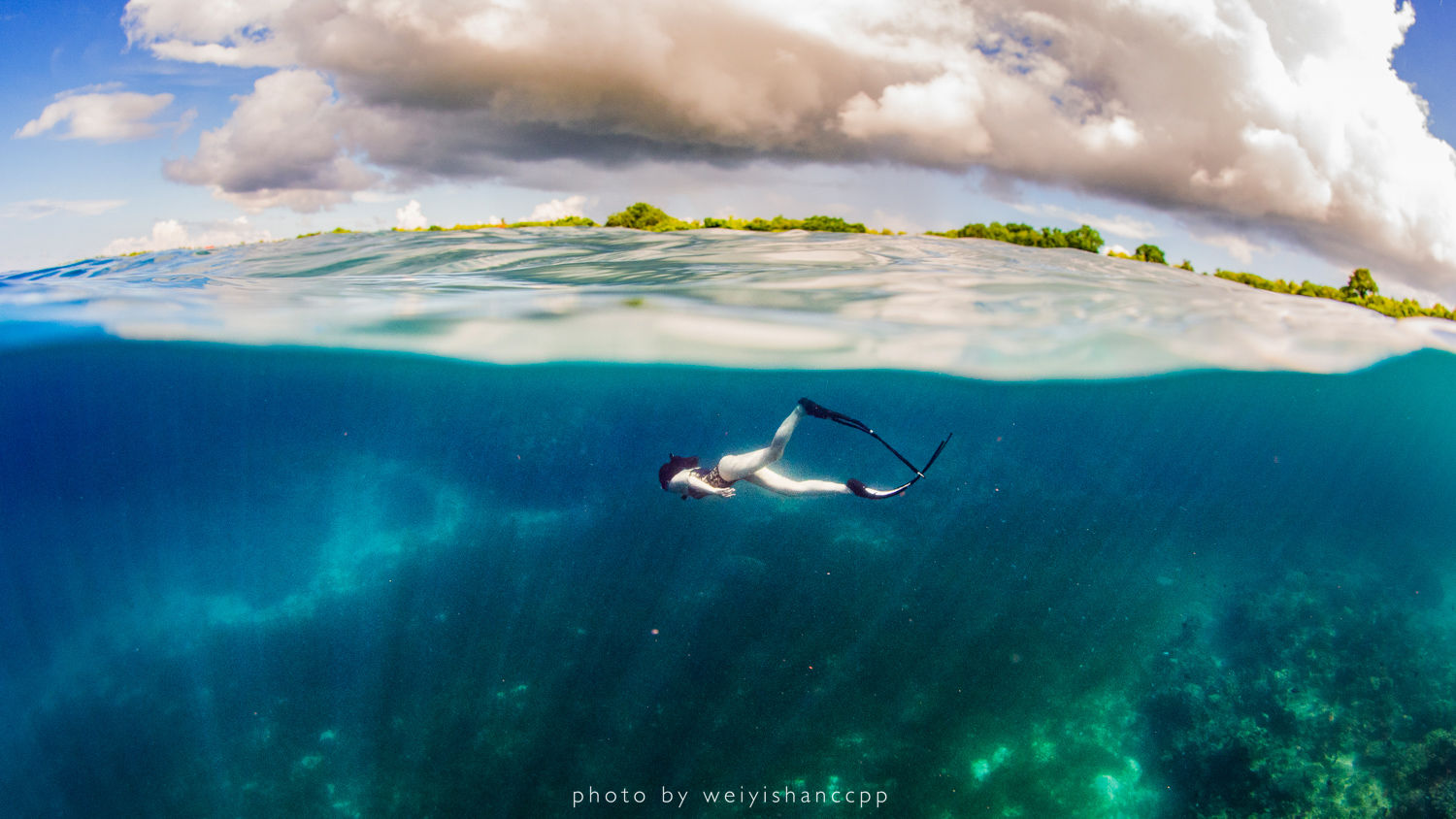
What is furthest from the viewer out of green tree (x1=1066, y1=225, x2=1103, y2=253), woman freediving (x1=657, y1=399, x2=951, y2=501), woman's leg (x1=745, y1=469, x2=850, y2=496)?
green tree (x1=1066, y1=225, x2=1103, y2=253)

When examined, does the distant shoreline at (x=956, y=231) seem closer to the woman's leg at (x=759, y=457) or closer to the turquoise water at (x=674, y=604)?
the turquoise water at (x=674, y=604)

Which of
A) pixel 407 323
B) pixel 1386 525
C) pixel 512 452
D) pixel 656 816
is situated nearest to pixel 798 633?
pixel 656 816

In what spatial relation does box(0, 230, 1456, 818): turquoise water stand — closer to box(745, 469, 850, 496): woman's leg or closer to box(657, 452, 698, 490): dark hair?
box(657, 452, 698, 490): dark hair

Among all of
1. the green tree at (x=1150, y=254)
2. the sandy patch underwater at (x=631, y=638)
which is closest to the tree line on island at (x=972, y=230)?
the green tree at (x=1150, y=254)

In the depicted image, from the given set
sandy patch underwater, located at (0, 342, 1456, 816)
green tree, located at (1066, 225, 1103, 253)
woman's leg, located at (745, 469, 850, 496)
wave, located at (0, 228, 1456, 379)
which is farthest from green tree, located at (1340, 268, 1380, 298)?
woman's leg, located at (745, 469, 850, 496)

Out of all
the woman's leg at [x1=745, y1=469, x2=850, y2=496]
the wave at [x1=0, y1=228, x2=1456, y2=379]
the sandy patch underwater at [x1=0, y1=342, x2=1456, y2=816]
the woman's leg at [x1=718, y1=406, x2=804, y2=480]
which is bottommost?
Result: the sandy patch underwater at [x1=0, y1=342, x2=1456, y2=816]

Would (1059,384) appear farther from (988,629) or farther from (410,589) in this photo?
(410,589)

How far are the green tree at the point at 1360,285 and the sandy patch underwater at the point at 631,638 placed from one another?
6392 mm

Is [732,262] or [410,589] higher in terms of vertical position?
[732,262]

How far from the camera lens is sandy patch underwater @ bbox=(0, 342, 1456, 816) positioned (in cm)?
1001

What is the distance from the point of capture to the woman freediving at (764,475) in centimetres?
625

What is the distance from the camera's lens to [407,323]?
12516 mm

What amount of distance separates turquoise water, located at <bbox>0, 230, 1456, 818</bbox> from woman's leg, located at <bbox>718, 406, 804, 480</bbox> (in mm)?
4912

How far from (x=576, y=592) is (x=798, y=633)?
481cm
